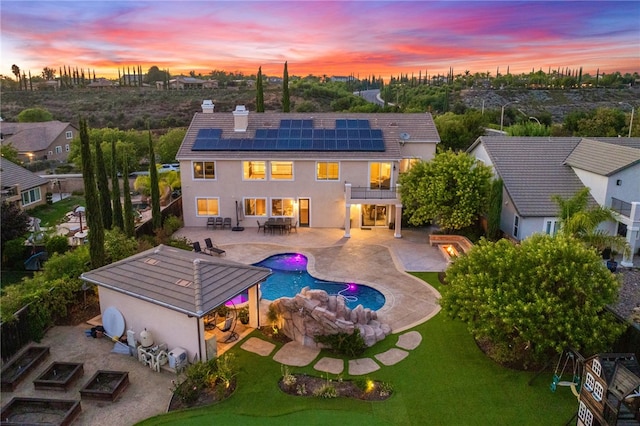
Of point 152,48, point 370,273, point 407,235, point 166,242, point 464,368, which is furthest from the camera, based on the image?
point 152,48

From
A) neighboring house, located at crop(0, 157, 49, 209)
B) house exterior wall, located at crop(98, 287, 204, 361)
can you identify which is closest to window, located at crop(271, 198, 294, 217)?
house exterior wall, located at crop(98, 287, 204, 361)

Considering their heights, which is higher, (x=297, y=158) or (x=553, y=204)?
(x=297, y=158)

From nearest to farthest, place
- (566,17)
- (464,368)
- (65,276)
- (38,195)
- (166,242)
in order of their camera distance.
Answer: (464,368), (65,276), (166,242), (566,17), (38,195)

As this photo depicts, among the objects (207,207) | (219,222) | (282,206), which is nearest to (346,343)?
(282,206)

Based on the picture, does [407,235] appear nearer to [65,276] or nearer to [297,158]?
[297,158]

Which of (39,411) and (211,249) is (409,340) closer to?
(39,411)

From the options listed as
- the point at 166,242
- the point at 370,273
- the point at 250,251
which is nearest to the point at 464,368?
the point at 370,273
